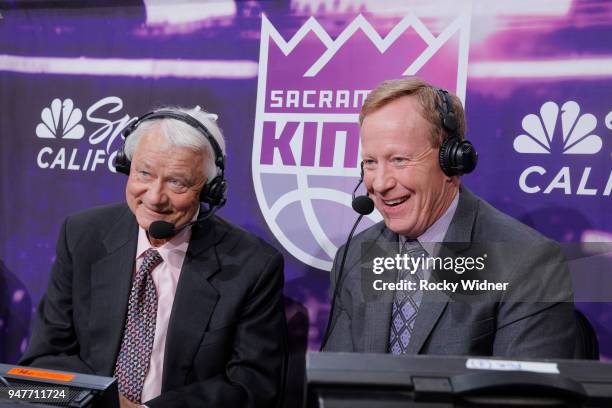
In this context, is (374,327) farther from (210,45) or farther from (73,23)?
(73,23)

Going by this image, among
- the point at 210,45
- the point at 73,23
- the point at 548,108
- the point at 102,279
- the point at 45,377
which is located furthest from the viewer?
the point at 73,23

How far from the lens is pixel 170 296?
6.89ft

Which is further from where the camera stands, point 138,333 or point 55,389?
point 138,333

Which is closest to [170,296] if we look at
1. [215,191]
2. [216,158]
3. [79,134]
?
[215,191]

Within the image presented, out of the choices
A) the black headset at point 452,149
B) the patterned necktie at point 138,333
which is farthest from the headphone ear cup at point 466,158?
the patterned necktie at point 138,333

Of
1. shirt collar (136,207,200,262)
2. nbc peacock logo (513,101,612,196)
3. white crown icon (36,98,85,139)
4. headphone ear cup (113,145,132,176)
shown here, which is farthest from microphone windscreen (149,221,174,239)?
nbc peacock logo (513,101,612,196)

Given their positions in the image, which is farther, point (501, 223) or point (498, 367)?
point (501, 223)

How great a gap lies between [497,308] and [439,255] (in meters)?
0.23

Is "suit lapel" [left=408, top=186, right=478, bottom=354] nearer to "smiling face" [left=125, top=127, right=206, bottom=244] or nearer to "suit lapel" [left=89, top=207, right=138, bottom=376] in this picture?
"smiling face" [left=125, top=127, right=206, bottom=244]

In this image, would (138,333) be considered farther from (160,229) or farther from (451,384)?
(451,384)

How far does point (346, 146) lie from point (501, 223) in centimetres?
86

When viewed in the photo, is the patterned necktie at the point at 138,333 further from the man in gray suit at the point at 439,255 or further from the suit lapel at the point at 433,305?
the suit lapel at the point at 433,305

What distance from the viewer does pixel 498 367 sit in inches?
27.4

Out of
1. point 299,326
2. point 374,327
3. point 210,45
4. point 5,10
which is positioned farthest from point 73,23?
point 374,327
